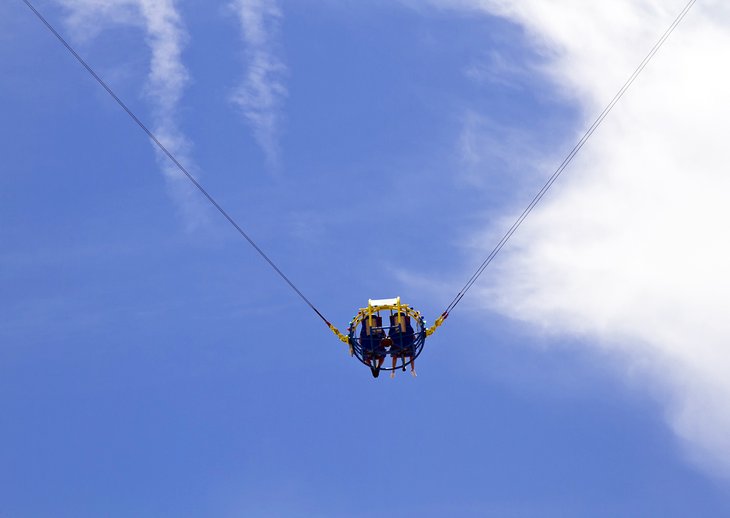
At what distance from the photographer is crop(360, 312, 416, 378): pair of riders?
49.2 meters

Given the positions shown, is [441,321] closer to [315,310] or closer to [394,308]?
[394,308]

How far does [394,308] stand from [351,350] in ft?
9.88

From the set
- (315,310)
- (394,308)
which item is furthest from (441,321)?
(315,310)

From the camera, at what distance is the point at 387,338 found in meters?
49.2

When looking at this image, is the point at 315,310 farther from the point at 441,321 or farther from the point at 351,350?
the point at 441,321

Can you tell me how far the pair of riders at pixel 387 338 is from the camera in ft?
161

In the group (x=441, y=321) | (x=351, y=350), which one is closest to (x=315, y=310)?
(x=351, y=350)

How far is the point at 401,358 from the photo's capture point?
164 ft

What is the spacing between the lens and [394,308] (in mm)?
49531

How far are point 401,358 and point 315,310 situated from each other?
16.9 ft

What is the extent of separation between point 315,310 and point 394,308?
4453mm

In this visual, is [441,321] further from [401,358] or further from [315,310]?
[315,310]

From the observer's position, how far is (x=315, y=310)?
51.5 metres
